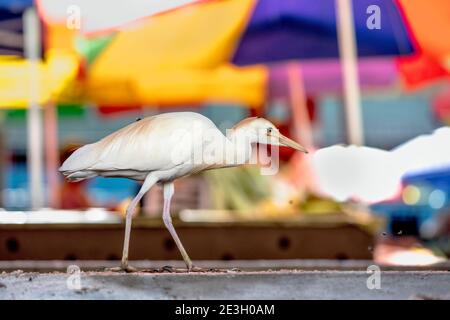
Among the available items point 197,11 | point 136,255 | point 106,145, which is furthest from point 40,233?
point 106,145

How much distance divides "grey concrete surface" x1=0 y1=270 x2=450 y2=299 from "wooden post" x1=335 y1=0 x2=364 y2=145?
1920 mm

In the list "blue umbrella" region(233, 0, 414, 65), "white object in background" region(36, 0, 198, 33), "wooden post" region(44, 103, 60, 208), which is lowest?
"wooden post" region(44, 103, 60, 208)

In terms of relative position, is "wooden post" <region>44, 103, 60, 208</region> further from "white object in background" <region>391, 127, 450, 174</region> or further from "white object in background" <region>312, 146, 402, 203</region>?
"white object in background" <region>391, 127, 450, 174</region>

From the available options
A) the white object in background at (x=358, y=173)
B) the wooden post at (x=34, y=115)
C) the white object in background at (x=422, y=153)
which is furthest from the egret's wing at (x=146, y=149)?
the wooden post at (x=34, y=115)

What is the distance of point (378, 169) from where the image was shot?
10.4 feet

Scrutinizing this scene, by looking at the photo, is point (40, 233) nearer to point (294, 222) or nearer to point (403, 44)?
point (294, 222)

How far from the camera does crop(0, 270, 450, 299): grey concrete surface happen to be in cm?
178

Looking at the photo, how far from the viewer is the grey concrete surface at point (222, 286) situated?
178 cm

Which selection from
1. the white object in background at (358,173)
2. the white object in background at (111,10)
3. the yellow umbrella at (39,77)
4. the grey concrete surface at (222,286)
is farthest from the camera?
the yellow umbrella at (39,77)

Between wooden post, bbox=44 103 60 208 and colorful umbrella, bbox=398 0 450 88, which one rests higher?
colorful umbrella, bbox=398 0 450 88

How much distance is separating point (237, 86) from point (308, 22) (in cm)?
53

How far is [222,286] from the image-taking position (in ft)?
6.00

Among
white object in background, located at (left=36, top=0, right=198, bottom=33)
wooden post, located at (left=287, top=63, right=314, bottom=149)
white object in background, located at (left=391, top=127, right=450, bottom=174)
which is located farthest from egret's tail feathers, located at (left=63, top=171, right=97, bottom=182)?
wooden post, located at (left=287, top=63, right=314, bottom=149)

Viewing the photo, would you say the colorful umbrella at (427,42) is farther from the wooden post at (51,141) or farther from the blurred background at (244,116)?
the wooden post at (51,141)
